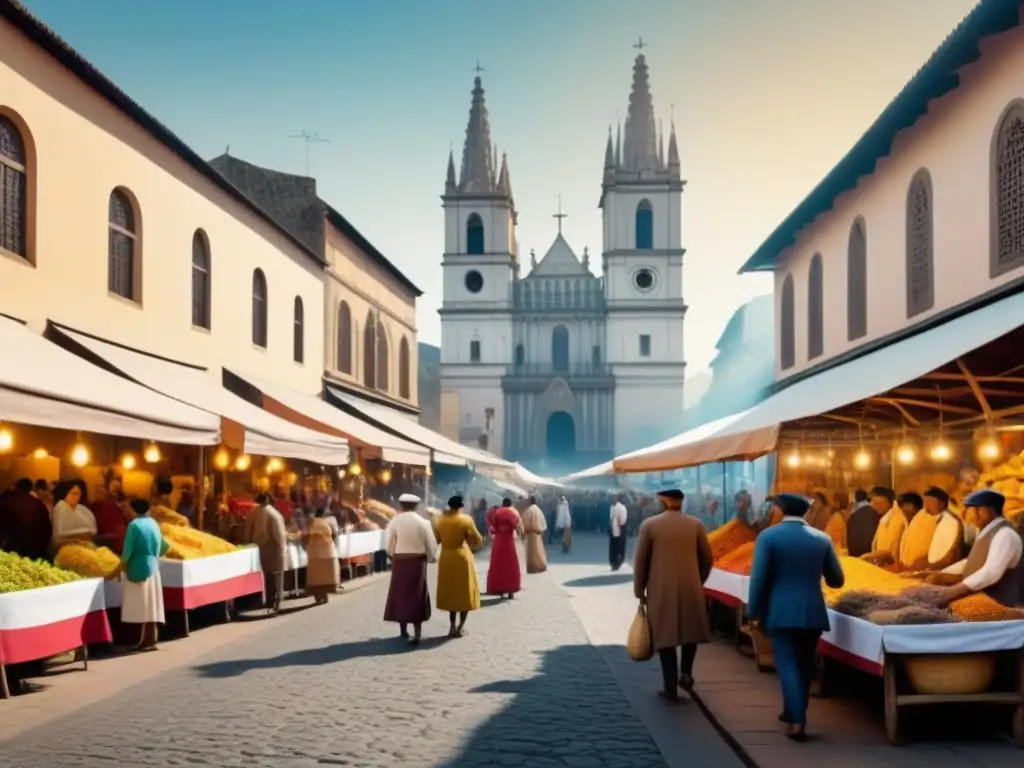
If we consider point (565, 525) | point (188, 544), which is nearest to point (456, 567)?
point (188, 544)

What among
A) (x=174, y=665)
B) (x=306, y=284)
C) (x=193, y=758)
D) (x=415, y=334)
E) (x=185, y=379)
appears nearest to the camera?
(x=193, y=758)

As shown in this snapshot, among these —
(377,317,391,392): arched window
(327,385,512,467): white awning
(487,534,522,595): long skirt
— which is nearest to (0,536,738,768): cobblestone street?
(487,534,522,595): long skirt

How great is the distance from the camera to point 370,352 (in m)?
37.0

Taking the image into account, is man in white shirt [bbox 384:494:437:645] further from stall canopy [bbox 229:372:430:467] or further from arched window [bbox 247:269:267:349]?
arched window [bbox 247:269:267:349]

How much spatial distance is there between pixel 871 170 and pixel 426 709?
576 inches

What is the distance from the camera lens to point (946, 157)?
53.6 ft

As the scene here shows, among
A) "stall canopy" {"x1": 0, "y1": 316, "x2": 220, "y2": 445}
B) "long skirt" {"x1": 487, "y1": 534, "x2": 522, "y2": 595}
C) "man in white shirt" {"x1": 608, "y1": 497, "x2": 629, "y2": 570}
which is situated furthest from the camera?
"man in white shirt" {"x1": 608, "y1": 497, "x2": 629, "y2": 570}

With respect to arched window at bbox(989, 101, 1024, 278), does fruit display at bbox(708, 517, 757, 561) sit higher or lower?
lower

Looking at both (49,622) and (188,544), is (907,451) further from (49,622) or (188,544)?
(49,622)

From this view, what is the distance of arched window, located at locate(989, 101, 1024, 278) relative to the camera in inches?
545

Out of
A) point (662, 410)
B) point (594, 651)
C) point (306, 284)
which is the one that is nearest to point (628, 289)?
point (662, 410)

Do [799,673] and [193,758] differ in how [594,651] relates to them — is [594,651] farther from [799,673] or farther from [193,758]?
[193,758]

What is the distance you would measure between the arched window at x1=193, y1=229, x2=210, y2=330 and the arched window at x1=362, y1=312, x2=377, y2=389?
45.1ft

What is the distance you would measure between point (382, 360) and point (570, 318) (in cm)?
3738
